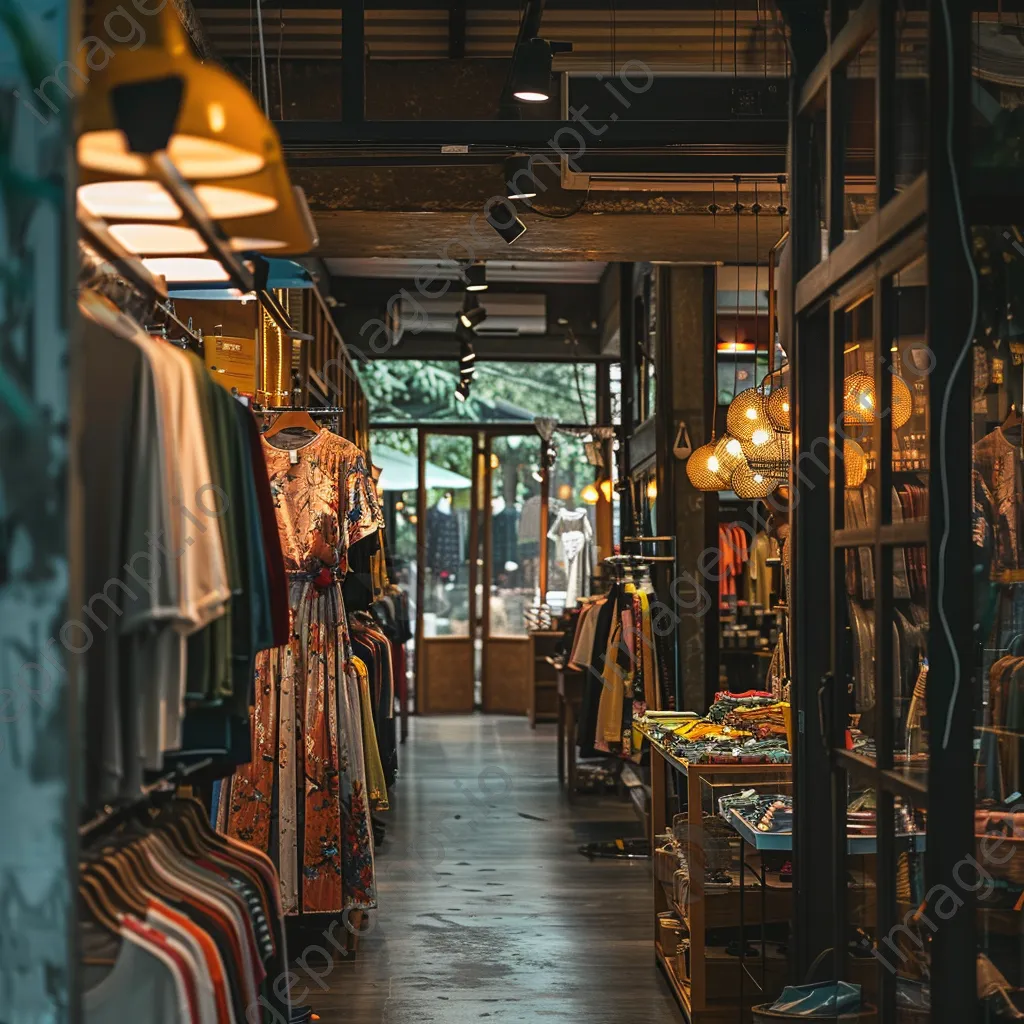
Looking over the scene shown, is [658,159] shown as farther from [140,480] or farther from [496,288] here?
[496,288]

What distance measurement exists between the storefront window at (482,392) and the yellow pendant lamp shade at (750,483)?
9.11 metres

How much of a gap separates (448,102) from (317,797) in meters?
3.06

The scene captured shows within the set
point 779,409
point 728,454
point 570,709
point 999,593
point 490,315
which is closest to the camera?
point 999,593

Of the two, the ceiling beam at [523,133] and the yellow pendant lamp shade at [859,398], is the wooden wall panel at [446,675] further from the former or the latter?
the yellow pendant lamp shade at [859,398]

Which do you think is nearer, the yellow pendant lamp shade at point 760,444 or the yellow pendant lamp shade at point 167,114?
the yellow pendant lamp shade at point 167,114

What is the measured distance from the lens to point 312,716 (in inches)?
211

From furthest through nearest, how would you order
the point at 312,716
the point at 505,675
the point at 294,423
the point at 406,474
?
the point at 406,474, the point at 505,675, the point at 294,423, the point at 312,716

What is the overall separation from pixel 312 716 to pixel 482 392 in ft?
34.3

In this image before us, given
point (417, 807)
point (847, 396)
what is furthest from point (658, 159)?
point (417, 807)

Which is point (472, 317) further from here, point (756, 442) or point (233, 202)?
point (233, 202)

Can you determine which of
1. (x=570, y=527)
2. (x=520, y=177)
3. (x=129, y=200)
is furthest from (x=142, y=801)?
(x=570, y=527)

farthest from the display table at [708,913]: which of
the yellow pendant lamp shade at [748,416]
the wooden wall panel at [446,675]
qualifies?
the wooden wall panel at [446,675]

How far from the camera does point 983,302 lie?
2816mm

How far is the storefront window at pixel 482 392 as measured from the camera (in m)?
15.4
